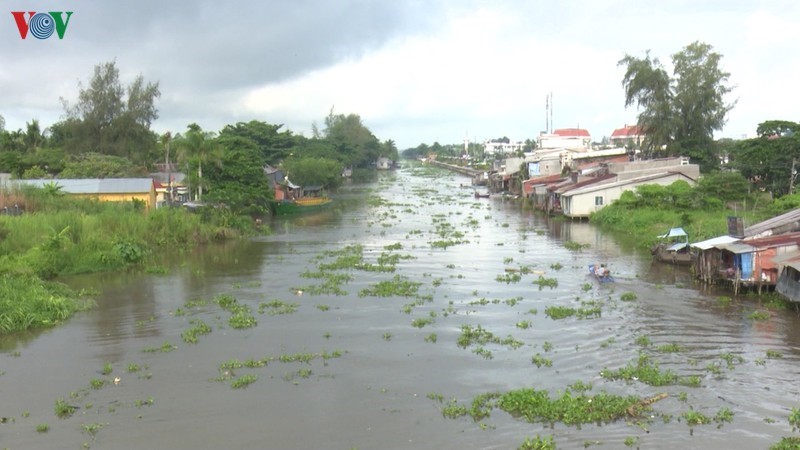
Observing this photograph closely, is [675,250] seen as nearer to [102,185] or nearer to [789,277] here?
[789,277]

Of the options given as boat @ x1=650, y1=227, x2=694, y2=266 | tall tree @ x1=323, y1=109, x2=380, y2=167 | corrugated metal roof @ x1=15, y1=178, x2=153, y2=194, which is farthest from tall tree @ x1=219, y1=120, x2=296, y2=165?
boat @ x1=650, y1=227, x2=694, y2=266

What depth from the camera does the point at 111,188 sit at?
40062mm

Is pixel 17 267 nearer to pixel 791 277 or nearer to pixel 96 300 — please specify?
pixel 96 300

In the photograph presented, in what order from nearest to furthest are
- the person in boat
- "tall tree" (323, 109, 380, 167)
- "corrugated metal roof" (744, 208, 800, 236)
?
"corrugated metal roof" (744, 208, 800, 236) → the person in boat → "tall tree" (323, 109, 380, 167)

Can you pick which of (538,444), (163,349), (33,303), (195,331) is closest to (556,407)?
(538,444)

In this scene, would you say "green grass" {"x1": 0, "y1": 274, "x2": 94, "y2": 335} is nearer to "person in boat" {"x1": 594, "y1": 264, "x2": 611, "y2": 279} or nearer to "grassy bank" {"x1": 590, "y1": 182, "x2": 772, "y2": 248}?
"person in boat" {"x1": 594, "y1": 264, "x2": 611, "y2": 279}

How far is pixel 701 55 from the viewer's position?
54.0 meters

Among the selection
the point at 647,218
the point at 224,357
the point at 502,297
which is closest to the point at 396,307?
the point at 502,297

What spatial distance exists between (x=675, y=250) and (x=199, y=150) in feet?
98.4

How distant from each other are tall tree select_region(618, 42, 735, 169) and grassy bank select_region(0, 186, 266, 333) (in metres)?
36.8

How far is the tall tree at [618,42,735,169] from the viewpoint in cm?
5369

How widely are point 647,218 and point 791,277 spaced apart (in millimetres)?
19496

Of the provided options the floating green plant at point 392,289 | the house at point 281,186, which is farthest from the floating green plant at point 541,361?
the house at point 281,186

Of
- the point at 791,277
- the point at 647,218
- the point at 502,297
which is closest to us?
the point at 791,277
